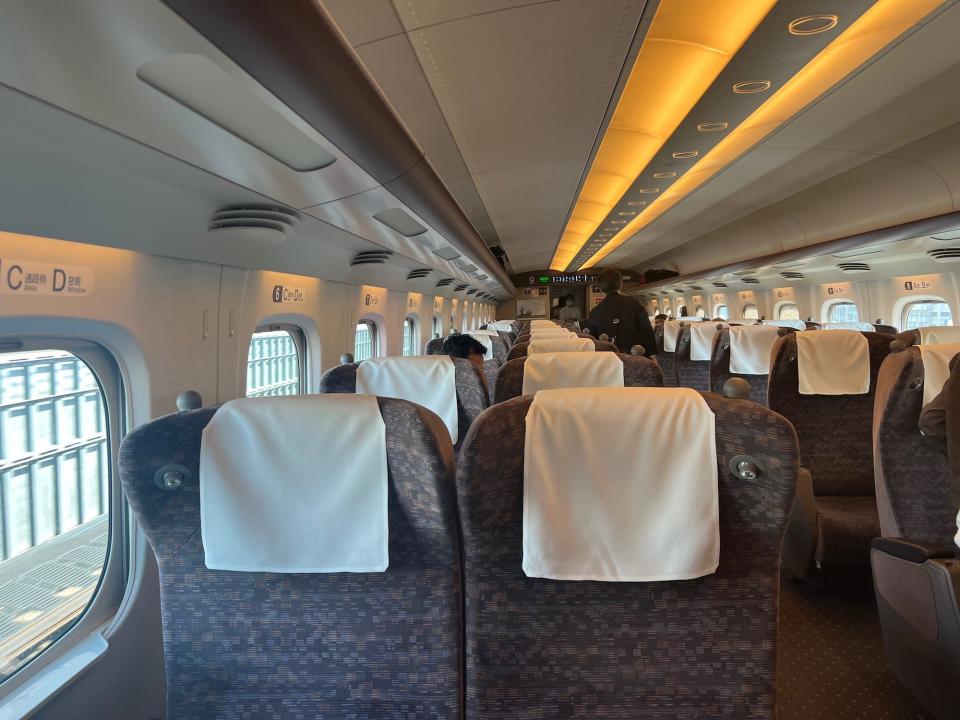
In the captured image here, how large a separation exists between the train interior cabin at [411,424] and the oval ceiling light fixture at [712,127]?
71mm

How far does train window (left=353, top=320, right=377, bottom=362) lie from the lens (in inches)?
295

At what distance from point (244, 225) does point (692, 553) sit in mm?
2445

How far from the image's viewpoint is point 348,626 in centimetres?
147

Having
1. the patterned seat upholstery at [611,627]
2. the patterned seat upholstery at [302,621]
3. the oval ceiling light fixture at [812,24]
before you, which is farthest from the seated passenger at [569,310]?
the patterned seat upholstery at [302,621]

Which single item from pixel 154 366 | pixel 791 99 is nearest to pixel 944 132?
pixel 791 99

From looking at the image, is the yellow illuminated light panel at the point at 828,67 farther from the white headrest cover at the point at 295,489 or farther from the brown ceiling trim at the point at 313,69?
the white headrest cover at the point at 295,489

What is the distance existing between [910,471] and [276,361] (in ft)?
14.5

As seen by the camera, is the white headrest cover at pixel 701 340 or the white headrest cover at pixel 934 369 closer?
the white headrest cover at pixel 934 369

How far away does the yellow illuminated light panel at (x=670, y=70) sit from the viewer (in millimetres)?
2932

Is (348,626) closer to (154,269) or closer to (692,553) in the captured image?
(692,553)

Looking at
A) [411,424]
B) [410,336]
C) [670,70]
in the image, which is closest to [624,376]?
[670,70]

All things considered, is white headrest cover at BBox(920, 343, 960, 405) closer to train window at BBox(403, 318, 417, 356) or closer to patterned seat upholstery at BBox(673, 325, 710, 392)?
patterned seat upholstery at BBox(673, 325, 710, 392)

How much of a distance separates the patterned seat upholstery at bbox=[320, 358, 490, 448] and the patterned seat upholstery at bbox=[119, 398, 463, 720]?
5.39 ft

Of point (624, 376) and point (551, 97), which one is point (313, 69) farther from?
point (624, 376)
